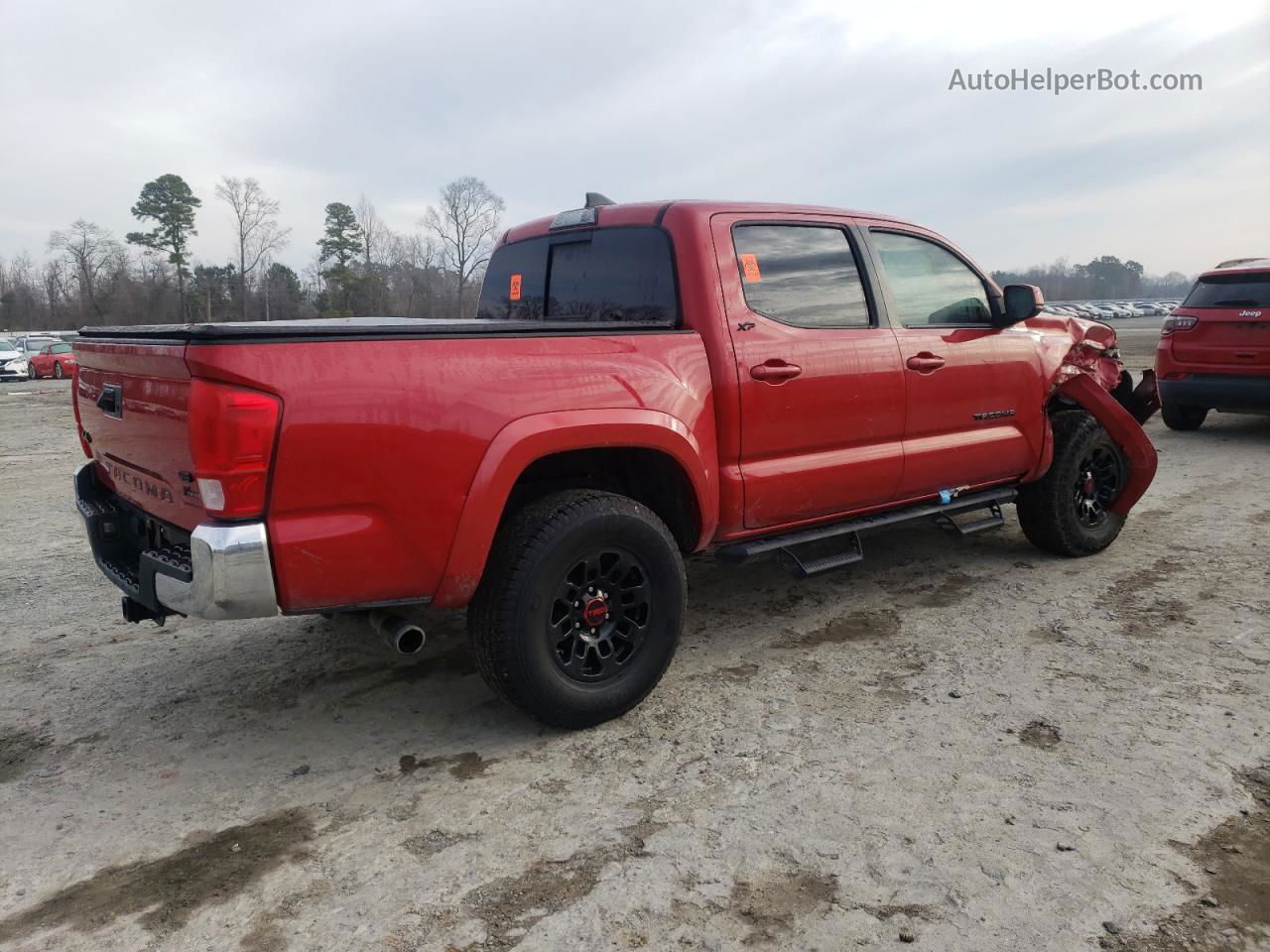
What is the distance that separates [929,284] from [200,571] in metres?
3.73

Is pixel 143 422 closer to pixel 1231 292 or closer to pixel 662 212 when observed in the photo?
pixel 662 212

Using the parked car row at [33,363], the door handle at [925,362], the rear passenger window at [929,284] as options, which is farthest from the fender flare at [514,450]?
the parked car row at [33,363]

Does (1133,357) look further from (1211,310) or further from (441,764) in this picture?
(441,764)

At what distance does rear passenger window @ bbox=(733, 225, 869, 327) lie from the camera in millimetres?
3977

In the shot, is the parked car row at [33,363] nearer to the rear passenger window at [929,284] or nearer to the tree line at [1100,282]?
the rear passenger window at [929,284]

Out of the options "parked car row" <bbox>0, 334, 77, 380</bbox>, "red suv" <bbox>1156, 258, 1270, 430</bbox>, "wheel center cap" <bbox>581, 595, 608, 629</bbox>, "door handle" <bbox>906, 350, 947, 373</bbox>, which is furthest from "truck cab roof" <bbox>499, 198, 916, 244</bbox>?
"parked car row" <bbox>0, 334, 77, 380</bbox>

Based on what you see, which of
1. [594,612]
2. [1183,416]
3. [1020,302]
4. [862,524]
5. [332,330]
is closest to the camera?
[332,330]

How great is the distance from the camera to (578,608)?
335 cm

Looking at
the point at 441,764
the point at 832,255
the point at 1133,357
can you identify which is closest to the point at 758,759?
the point at 441,764

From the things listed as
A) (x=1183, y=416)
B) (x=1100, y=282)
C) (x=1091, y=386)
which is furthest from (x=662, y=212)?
(x=1100, y=282)

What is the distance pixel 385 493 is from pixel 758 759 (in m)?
1.54

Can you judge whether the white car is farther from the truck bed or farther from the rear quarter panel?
the rear quarter panel

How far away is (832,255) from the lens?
4.37 meters

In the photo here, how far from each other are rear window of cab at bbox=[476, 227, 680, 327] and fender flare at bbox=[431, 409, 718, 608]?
0.53 m
